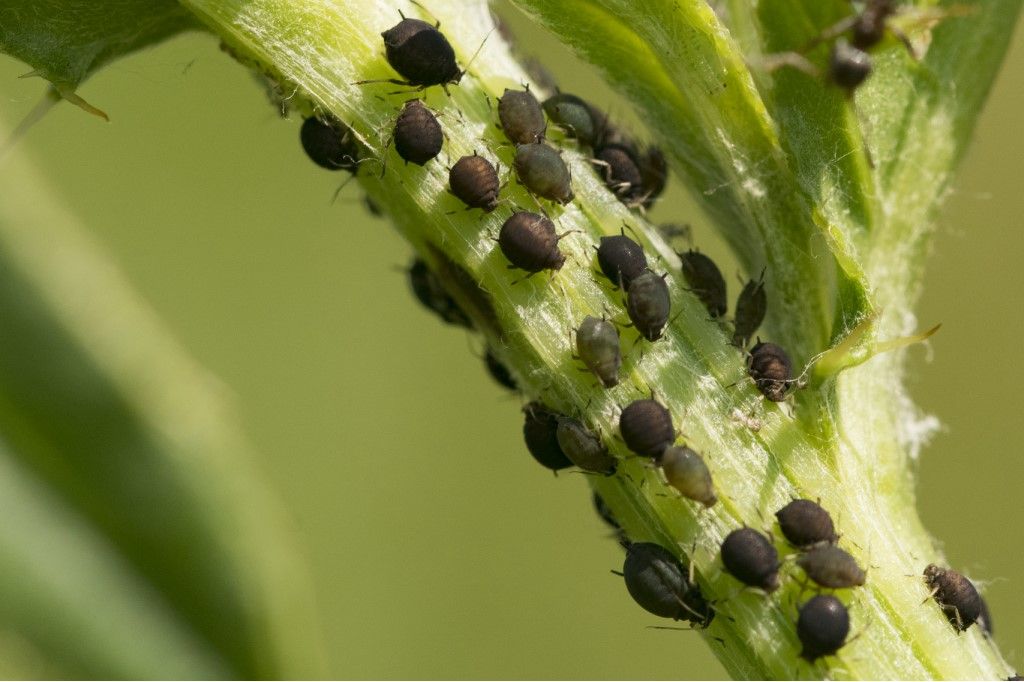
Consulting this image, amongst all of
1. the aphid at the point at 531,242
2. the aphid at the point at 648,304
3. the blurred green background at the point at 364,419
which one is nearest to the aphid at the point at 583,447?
the aphid at the point at 648,304

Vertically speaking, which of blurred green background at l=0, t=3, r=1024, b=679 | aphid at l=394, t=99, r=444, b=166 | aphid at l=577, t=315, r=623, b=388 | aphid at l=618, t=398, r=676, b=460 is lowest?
blurred green background at l=0, t=3, r=1024, b=679

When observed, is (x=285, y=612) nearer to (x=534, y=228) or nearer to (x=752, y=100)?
(x=534, y=228)

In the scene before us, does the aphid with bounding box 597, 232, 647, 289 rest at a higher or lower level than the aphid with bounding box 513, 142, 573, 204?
lower

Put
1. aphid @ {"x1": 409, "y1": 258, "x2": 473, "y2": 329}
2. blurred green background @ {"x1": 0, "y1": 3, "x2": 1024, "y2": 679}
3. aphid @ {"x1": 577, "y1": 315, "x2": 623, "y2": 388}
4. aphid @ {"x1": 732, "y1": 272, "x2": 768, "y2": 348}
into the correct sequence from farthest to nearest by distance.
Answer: blurred green background @ {"x1": 0, "y1": 3, "x2": 1024, "y2": 679}, aphid @ {"x1": 409, "y1": 258, "x2": 473, "y2": 329}, aphid @ {"x1": 732, "y1": 272, "x2": 768, "y2": 348}, aphid @ {"x1": 577, "y1": 315, "x2": 623, "y2": 388}

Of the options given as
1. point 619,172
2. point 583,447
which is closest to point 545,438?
point 583,447

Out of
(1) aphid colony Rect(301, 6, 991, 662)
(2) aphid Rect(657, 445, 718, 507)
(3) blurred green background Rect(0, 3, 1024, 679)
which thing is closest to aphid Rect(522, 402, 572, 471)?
(1) aphid colony Rect(301, 6, 991, 662)

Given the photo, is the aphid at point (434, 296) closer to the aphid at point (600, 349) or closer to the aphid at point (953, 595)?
the aphid at point (600, 349)

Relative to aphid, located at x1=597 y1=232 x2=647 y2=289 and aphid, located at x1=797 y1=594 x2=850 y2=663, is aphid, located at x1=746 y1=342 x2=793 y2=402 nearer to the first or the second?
aphid, located at x1=597 y1=232 x2=647 y2=289
